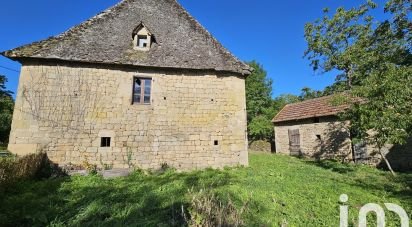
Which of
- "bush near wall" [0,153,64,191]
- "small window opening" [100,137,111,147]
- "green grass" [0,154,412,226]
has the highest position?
"small window opening" [100,137,111,147]

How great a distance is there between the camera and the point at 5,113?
2417 cm

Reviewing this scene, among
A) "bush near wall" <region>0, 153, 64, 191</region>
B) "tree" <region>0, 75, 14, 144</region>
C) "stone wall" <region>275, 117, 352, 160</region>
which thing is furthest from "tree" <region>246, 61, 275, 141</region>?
"tree" <region>0, 75, 14, 144</region>

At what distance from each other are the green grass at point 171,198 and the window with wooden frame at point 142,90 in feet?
9.99

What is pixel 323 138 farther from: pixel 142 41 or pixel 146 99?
pixel 142 41

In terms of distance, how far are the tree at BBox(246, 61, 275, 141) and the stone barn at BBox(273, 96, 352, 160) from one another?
882 cm

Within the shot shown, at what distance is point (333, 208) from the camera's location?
5145 millimetres

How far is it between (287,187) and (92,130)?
23.3 ft

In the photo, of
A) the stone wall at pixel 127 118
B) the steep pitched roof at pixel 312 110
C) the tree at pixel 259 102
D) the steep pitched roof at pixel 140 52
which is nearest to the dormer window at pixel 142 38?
the steep pitched roof at pixel 140 52

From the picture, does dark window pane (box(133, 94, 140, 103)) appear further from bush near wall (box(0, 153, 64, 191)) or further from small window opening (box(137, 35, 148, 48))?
bush near wall (box(0, 153, 64, 191))

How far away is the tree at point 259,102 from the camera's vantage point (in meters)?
28.3

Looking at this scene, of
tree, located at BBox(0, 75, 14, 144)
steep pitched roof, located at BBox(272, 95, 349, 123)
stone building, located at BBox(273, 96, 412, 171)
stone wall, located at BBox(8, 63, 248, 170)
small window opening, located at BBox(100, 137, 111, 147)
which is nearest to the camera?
stone wall, located at BBox(8, 63, 248, 170)

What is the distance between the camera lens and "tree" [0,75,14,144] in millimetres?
23375

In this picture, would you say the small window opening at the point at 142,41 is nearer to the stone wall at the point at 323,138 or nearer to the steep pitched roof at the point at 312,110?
the steep pitched roof at the point at 312,110

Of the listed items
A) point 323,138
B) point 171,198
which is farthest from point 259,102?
point 171,198
